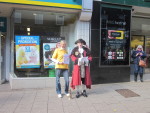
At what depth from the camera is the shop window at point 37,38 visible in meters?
6.62

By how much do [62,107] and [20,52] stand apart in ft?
10.3

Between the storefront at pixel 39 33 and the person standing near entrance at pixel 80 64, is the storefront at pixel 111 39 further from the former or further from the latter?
the person standing near entrance at pixel 80 64

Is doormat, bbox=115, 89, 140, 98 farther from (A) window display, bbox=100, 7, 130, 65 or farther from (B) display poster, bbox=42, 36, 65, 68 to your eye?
(B) display poster, bbox=42, 36, 65, 68

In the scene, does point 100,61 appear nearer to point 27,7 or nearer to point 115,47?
point 115,47

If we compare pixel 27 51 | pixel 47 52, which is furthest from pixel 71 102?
pixel 27 51

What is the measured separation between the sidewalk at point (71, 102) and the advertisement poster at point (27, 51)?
108cm

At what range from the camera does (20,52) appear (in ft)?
21.7

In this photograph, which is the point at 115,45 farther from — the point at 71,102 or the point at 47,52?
the point at 71,102

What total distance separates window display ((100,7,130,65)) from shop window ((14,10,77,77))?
4.39 feet

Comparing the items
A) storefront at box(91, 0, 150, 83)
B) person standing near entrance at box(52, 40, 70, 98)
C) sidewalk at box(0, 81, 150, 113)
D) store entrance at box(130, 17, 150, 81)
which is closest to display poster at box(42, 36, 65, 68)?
sidewalk at box(0, 81, 150, 113)

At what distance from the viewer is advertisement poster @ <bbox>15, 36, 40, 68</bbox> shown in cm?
659

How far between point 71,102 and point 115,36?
384 cm

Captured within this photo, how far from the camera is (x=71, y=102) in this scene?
4.90 m

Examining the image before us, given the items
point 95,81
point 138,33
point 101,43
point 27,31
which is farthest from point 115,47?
point 27,31
